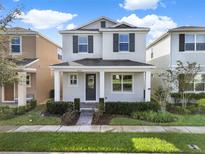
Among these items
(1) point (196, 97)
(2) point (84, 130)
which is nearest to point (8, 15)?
(2) point (84, 130)

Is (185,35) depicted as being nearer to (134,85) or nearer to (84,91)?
(134,85)

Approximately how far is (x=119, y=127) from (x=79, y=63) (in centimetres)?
753

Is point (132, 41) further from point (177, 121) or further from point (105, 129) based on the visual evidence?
point (105, 129)

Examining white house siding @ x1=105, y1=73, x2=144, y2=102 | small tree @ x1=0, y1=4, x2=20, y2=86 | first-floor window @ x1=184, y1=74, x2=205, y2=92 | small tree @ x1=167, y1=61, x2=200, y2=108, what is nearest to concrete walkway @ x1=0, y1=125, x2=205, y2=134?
small tree @ x1=0, y1=4, x2=20, y2=86

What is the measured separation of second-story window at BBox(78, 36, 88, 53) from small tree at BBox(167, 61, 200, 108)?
7.12 m

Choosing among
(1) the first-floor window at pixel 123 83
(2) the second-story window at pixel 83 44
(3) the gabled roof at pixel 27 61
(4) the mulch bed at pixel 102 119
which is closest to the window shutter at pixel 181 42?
(1) the first-floor window at pixel 123 83

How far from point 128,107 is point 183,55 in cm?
754

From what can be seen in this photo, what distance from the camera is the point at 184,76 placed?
1867 cm

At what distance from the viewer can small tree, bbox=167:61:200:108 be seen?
18.6m

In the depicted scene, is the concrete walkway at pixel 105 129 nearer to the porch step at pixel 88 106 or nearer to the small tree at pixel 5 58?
the small tree at pixel 5 58

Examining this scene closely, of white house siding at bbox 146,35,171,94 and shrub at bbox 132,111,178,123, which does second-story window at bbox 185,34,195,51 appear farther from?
shrub at bbox 132,111,178,123

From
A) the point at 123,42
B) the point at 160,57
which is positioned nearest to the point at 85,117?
the point at 123,42

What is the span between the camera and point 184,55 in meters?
20.5

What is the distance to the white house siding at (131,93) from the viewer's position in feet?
66.6
